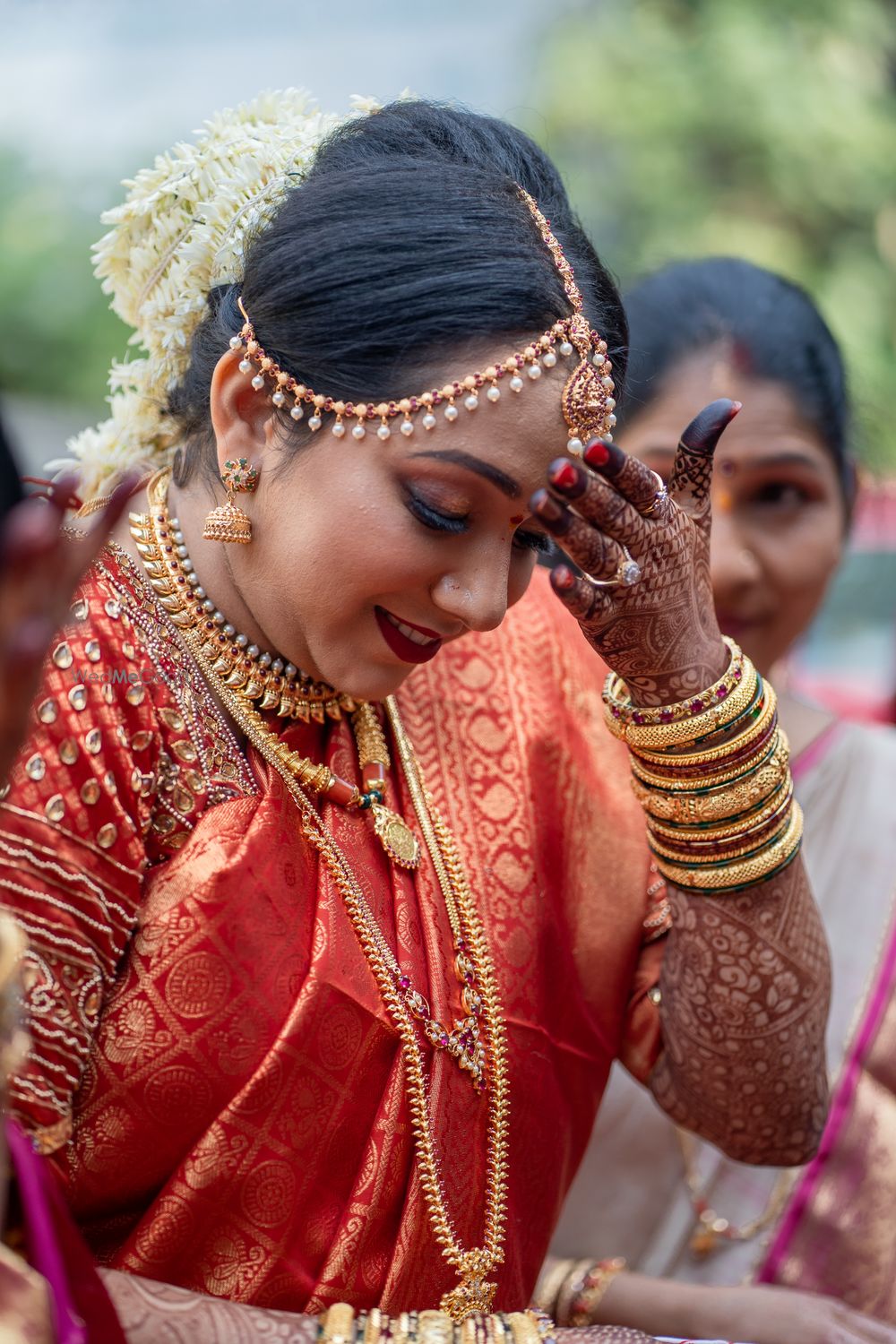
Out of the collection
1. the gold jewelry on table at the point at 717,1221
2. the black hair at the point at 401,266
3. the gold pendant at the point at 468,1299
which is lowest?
the gold jewelry on table at the point at 717,1221

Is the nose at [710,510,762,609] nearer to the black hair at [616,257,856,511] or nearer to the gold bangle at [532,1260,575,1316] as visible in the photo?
the black hair at [616,257,856,511]

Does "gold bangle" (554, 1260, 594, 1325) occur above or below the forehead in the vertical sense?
below

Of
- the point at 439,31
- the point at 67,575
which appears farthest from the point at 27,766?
the point at 439,31

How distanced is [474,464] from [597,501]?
0.13m

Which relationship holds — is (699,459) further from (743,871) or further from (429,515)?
(743,871)

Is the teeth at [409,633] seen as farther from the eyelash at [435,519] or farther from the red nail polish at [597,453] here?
the red nail polish at [597,453]

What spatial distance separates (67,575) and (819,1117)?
1.32 m

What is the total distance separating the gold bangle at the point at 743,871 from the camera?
168 cm

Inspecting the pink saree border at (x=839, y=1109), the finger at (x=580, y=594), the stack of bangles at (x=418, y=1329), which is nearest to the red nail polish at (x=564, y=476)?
the finger at (x=580, y=594)

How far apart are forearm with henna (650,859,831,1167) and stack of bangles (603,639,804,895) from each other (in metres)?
0.05

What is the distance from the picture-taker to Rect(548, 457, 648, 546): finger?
1.36m

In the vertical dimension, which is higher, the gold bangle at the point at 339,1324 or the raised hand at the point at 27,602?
the raised hand at the point at 27,602

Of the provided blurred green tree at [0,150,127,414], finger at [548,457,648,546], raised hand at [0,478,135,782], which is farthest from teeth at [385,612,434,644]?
blurred green tree at [0,150,127,414]

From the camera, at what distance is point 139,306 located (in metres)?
1.74
